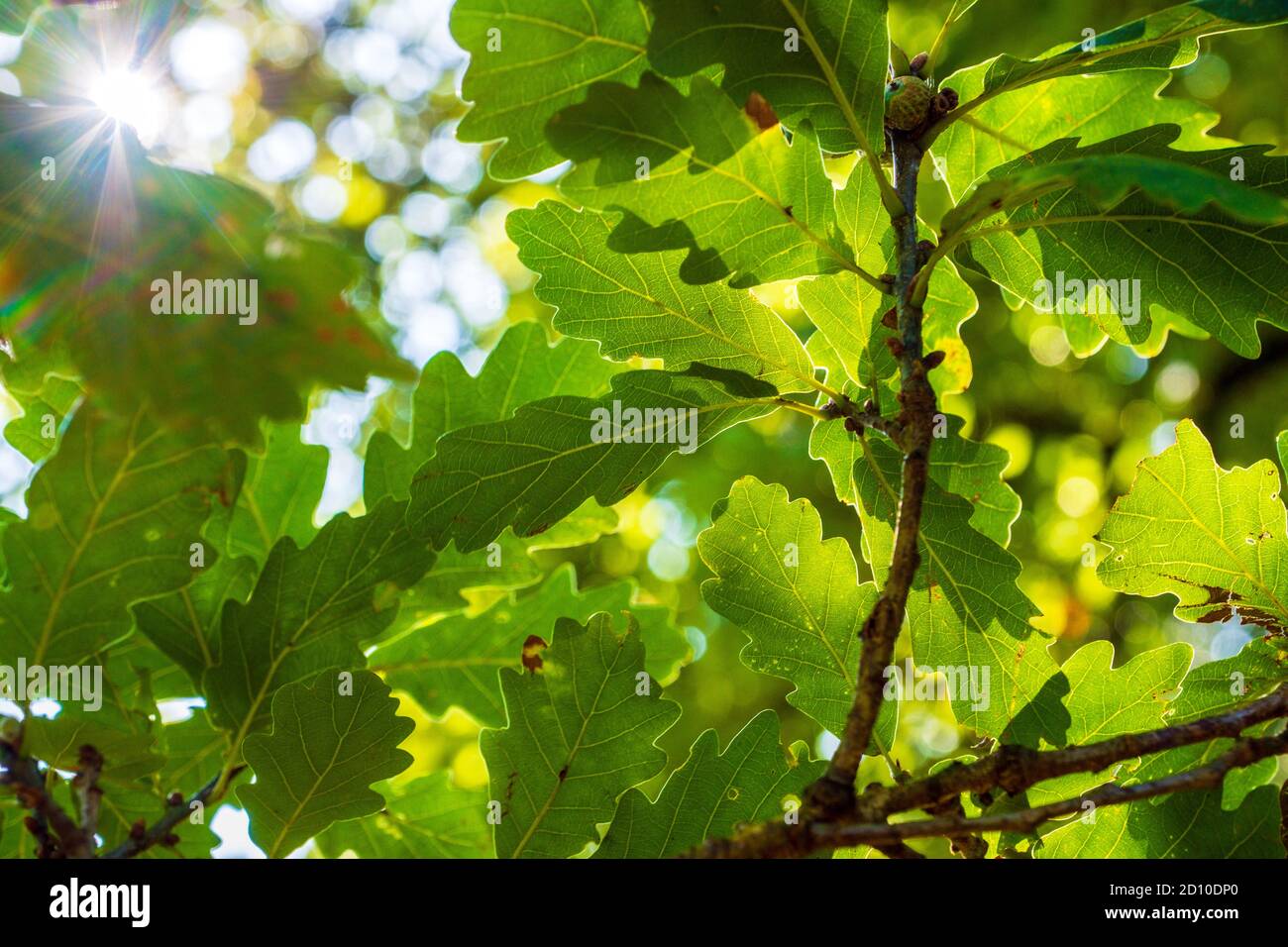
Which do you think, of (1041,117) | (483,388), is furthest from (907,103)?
(483,388)

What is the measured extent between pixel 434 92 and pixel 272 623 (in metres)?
8.73

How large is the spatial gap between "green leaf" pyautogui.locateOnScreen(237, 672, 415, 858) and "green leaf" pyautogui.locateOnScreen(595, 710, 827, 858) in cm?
35

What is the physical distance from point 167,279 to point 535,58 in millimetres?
610

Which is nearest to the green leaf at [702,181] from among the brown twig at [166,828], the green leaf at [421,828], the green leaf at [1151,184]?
the green leaf at [1151,184]

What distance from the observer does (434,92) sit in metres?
9.59

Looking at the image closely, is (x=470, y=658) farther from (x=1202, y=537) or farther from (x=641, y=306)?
(x=1202, y=537)

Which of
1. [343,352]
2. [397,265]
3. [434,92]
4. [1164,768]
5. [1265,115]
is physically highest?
[434,92]

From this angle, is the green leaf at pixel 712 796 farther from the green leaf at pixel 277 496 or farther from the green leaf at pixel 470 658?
the green leaf at pixel 277 496

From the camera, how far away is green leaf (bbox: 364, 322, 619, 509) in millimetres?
2033

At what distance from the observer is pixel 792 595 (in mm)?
1721

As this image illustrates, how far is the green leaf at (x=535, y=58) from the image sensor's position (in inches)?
55.7

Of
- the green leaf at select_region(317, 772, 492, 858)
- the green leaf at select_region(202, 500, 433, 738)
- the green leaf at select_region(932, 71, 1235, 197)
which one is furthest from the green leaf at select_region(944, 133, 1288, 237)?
the green leaf at select_region(317, 772, 492, 858)

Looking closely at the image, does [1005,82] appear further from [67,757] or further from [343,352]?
[67,757]

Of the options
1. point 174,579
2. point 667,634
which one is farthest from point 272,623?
point 667,634
